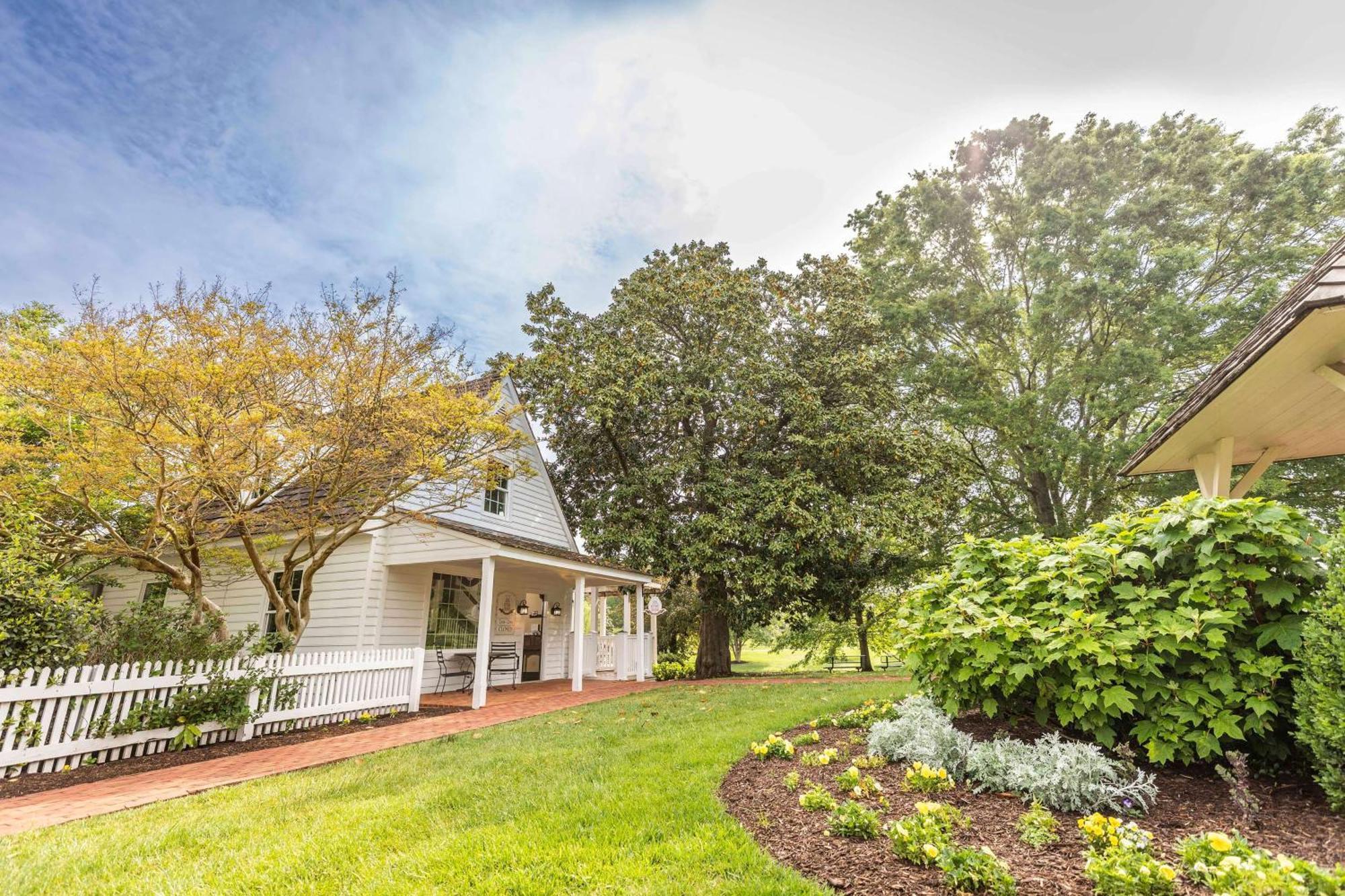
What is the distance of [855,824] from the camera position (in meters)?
2.82

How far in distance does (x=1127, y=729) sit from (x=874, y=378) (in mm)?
11531

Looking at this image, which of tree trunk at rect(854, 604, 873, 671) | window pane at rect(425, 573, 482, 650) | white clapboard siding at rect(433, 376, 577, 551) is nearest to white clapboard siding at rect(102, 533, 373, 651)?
window pane at rect(425, 573, 482, 650)

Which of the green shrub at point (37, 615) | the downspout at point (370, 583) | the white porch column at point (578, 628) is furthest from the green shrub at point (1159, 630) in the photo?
the downspout at point (370, 583)

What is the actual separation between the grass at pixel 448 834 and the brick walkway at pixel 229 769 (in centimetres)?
45

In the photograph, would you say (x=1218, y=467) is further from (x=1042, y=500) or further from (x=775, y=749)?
(x=1042, y=500)

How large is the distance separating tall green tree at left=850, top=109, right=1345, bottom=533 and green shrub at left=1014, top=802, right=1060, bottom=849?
483 inches

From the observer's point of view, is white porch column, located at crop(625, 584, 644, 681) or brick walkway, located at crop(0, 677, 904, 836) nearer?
brick walkway, located at crop(0, 677, 904, 836)

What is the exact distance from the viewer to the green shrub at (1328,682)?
2455mm

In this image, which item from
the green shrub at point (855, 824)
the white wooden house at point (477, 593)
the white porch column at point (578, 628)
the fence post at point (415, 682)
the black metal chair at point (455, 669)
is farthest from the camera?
the black metal chair at point (455, 669)

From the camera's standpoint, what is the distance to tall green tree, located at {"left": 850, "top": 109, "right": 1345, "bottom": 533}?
12.7 meters

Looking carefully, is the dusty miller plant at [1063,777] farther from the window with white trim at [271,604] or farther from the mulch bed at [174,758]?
the window with white trim at [271,604]

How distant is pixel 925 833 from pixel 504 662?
42.9 feet

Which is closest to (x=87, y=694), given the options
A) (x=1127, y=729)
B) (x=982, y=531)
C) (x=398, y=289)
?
(x=398, y=289)

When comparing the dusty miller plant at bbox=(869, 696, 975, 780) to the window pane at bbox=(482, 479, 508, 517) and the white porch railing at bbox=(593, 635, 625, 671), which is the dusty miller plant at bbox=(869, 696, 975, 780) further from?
the white porch railing at bbox=(593, 635, 625, 671)
